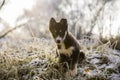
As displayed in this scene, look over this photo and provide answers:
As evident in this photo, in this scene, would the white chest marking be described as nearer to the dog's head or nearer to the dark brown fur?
the dark brown fur

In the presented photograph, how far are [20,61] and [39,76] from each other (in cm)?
117

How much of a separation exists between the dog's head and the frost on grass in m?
0.86

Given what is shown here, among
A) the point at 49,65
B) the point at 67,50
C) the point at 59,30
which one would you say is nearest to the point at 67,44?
the point at 67,50

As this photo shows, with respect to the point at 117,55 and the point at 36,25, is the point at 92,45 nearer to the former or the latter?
the point at 117,55

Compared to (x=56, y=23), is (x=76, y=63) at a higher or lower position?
lower

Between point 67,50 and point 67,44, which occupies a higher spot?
point 67,44

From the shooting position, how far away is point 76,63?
10656 millimetres

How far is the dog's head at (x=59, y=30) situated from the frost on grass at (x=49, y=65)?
0.86 metres

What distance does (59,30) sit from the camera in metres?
10.4

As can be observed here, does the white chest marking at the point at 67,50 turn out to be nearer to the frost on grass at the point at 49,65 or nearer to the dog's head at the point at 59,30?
the dog's head at the point at 59,30

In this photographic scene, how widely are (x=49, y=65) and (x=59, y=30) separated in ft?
3.83

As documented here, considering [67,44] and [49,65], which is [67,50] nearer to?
[67,44]

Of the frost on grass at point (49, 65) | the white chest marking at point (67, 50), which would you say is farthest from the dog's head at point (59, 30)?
the frost on grass at point (49, 65)

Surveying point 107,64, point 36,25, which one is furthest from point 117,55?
point 36,25
